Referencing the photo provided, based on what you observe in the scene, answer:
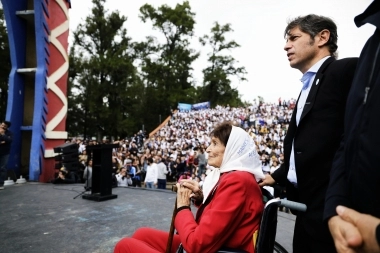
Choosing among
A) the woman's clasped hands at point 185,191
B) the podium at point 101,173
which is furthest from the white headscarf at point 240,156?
the podium at point 101,173

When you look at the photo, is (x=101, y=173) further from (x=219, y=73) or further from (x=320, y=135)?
(x=219, y=73)

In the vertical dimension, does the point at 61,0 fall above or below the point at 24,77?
above

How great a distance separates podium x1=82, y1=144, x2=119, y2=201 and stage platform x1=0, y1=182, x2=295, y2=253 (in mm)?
181

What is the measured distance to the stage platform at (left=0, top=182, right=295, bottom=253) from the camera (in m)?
2.83

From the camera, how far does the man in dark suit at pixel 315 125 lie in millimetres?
1426

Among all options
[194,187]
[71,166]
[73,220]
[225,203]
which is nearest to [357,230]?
[225,203]

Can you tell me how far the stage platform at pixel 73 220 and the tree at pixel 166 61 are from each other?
25.5 m

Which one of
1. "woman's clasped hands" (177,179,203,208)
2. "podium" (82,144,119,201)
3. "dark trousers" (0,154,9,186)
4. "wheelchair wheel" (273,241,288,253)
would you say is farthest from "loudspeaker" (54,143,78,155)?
"wheelchair wheel" (273,241,288,253)

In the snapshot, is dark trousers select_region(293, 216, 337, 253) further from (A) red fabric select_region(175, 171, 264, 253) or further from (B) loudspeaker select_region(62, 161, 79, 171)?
(B) loudspeaker select_region(62, 161, 79, 171)

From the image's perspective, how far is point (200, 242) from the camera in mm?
1392

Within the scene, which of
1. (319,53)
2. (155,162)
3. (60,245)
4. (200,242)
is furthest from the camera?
(155,162)

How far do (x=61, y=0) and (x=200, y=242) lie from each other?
7977 mm

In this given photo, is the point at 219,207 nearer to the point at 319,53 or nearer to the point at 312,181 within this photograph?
the point at 312,181

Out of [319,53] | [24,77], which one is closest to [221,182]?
[319,53]
